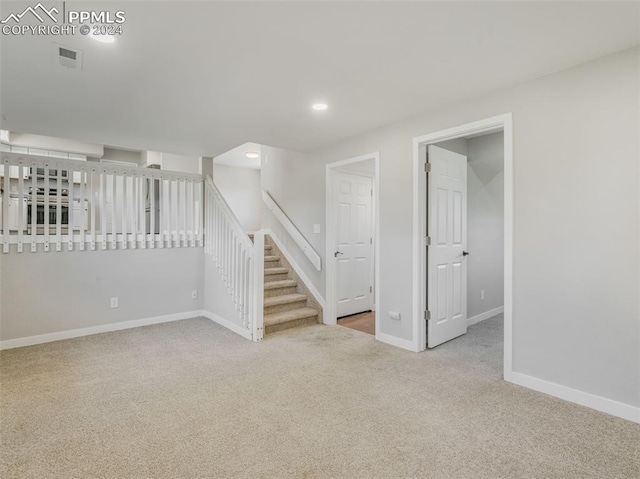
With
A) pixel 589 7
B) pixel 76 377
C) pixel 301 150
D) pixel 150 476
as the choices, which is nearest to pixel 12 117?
pixel 76 377

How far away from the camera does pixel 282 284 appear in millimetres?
4656

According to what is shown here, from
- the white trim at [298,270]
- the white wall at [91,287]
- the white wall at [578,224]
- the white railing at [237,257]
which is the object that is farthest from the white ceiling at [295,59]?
the white trim at [298,270]

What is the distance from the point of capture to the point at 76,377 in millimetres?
2721

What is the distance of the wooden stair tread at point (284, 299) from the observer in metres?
4.25

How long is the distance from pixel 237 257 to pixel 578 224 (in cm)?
323

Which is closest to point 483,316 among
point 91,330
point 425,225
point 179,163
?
point 425,225

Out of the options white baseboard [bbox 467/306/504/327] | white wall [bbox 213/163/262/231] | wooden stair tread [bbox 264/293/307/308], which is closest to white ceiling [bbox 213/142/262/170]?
white wall [bbox 213/163/262/231]

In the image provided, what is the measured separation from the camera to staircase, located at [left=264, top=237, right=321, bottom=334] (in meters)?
4.08

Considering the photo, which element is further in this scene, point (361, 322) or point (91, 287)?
point (361, 322)

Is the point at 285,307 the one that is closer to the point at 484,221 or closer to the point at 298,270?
the point at 298,270

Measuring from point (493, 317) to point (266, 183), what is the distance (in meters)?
3.96

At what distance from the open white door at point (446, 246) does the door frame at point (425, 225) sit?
96 millimetres

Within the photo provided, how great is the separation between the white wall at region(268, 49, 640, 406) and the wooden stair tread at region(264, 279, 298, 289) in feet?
9.47

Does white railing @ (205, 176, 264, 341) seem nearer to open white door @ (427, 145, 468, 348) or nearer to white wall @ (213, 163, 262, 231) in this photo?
open white door @ (427, 145, 468, 348)
